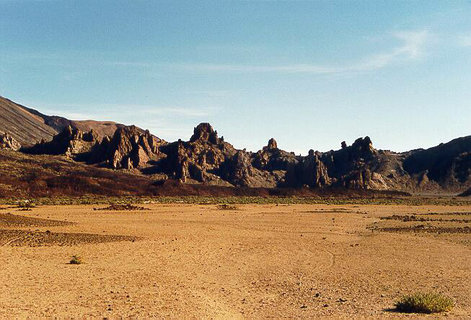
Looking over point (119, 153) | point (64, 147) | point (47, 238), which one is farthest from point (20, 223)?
point (64, 147)

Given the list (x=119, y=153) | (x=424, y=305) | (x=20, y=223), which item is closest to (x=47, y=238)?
(x=20, y=223)

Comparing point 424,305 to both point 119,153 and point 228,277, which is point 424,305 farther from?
point 119,153

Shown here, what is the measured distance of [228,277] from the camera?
57.8ft

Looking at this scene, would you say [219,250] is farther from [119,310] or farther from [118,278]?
[119,310]

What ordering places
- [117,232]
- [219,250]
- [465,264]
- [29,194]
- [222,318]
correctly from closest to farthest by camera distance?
[222,318], [465,264], [219,250], [117,232], [29,194]

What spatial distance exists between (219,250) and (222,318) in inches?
511

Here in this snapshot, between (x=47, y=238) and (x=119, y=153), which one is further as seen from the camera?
(x=119, y=153)

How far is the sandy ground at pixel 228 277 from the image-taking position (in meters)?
12.7

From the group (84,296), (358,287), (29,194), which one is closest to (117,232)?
(84,296)

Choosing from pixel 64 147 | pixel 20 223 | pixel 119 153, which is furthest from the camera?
pixel 64 147

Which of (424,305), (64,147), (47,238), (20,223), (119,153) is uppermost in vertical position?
(64,147)

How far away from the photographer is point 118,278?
16.9m

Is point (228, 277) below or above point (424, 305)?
below

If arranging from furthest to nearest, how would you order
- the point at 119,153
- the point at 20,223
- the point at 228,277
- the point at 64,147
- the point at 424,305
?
the point at 64,147 → the point at 119,153 → the point at 20,223 → the point at 228,277 → the point at 424,305
